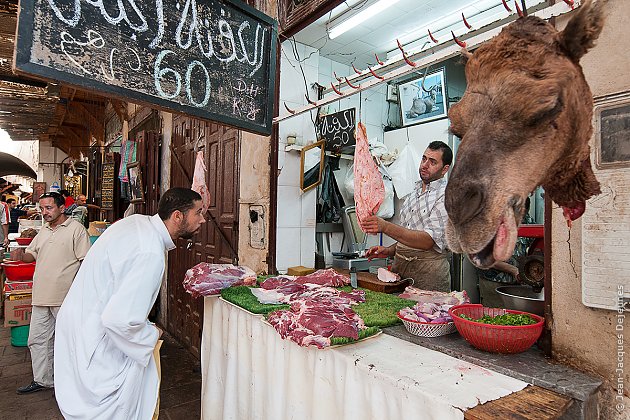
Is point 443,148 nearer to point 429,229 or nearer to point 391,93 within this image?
point 429,229

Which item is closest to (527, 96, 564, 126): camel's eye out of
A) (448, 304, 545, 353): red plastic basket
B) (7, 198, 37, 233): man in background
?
(448, 304, 545, 353): red plastic basket

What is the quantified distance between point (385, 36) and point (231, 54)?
→ 319 centimetres

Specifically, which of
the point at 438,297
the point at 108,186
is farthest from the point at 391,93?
the point at 108,186

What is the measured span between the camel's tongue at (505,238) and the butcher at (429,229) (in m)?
2.55

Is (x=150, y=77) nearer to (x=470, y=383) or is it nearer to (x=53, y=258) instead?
(x=470, y=383)

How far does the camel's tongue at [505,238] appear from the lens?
939 millimetres

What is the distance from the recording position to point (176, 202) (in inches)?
130

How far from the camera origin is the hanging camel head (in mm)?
950

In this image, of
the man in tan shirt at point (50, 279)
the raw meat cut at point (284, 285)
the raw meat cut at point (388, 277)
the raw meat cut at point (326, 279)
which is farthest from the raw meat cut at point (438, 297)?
the man in tan shirt at point (50, 279)

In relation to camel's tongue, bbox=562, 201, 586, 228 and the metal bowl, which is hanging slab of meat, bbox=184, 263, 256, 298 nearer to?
the metal bowl

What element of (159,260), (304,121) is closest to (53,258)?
(159,260)

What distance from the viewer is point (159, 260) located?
292 cm

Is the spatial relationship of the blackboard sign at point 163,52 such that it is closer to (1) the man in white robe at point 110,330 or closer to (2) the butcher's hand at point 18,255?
(1) the man in white robe at point 110,330

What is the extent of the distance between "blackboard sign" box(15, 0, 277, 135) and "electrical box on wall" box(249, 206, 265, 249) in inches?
83.6
